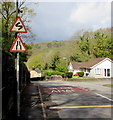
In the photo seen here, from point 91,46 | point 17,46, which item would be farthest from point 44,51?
point 17,46

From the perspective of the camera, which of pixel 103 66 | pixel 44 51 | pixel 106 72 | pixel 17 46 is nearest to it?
pixel 17 46

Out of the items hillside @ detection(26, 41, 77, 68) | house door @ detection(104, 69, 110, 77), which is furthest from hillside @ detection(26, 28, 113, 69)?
hillside @ detection(26, 41, 77, 68)

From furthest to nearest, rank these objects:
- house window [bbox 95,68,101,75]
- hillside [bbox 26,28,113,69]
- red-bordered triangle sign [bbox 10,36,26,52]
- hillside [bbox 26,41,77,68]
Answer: hillside [bbox 26,41,77,68] < hillside [bbox 26,28,113,69] < house window [bbox 95,68,101,75] < red-bordered triangle sign [bbox 10,36,26,52]

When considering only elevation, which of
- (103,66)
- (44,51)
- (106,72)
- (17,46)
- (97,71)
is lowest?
(106,72)

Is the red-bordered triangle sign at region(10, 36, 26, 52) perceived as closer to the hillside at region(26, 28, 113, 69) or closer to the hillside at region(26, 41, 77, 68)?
the hillside at region(26, 28, 113, 69)

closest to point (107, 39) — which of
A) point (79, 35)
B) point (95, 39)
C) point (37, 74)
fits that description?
point (95, 39)

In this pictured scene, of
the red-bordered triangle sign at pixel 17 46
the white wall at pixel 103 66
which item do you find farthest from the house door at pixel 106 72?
the red-bordered triangle sign at pixel 17 46

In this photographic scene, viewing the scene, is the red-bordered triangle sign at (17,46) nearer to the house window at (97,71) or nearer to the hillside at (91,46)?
the house window at (97,71)

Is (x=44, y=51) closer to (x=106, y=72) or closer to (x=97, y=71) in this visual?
(x=97, y=71)

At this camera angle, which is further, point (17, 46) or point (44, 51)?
point (44, 51)

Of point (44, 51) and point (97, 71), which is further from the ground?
point (44, 51)

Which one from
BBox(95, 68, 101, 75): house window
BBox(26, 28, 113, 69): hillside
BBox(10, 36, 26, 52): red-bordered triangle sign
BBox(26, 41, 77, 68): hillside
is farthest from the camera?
BBox(26, 41, 77, 68): hillside

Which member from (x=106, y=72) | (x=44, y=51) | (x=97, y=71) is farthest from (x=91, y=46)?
(x=44, y=51)

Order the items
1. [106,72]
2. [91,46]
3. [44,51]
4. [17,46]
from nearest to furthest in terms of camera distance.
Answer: [17,46]
[106,72]
[91,46]
[44,51]
